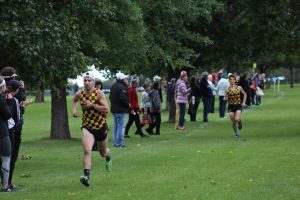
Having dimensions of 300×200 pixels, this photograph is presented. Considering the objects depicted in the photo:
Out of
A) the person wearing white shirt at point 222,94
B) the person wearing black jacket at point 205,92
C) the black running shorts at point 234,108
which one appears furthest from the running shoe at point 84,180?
the person wearing white shirt at point 222,94

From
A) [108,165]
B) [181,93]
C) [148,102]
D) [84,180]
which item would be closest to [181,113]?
[181,93]

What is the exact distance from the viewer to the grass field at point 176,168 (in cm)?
1130

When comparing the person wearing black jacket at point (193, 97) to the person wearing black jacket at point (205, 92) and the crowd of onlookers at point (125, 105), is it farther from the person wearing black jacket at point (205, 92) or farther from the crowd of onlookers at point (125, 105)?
the person wearing black jacket at point (205, 92)

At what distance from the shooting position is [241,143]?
2023 cm

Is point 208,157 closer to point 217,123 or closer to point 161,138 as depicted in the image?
point 161,138

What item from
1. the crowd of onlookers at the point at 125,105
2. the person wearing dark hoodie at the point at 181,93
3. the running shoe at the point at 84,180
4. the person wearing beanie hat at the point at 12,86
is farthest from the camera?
the person wearing dark hoodie at the point at 181,93

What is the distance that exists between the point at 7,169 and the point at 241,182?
3.74 meters

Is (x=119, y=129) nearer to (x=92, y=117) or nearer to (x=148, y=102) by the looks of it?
(x=148, y=102)

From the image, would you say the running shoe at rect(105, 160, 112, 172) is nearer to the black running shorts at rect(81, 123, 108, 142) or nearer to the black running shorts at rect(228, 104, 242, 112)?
the black running shorts at rect(81, 123, 108, 142)

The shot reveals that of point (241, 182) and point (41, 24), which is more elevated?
point (41, 24)

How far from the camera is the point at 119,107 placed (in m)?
20.6

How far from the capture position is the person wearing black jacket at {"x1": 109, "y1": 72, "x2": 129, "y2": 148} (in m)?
20.2

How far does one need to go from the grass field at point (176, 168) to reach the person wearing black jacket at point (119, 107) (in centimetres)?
58

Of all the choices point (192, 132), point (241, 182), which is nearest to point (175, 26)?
point (192, 132)
